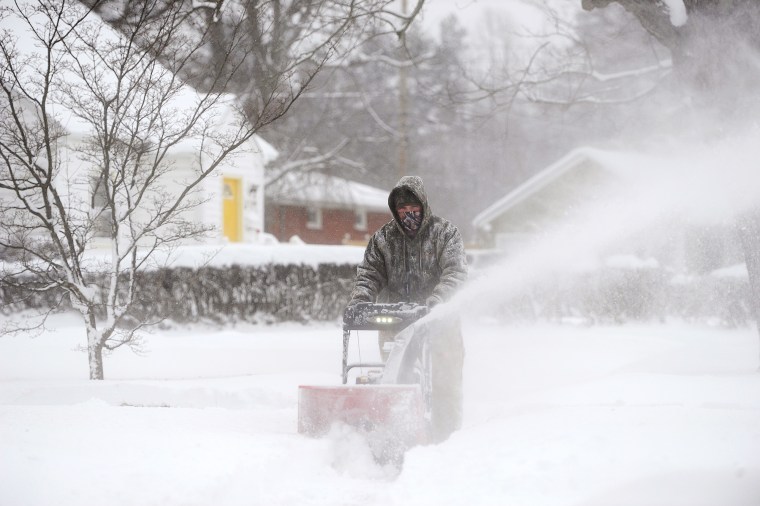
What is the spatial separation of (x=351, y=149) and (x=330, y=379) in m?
27.2

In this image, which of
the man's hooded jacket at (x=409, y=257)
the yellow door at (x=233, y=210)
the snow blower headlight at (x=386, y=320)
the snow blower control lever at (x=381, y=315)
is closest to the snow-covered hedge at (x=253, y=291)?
the yellow door at (x=233, y=210)

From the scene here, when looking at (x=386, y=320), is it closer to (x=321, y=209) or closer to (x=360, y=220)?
(x=321, y=209)

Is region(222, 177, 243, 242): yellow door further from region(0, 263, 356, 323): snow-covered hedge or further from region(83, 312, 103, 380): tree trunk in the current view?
region(83, 312, 103, 380): tree trunk

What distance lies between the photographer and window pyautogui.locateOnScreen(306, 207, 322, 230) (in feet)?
125

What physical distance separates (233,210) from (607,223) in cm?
1290

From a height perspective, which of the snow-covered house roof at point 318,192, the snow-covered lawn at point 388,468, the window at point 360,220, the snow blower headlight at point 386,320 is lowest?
the snow-covered lawn at point 388,468

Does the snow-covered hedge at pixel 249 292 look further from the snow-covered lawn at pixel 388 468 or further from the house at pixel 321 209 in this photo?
the house at pixel 321 209

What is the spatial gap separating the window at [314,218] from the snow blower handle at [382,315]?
1277 inches

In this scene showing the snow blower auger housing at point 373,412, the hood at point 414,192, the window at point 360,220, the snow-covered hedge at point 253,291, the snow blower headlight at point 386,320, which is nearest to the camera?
the snow blower auger housing at point 373,412

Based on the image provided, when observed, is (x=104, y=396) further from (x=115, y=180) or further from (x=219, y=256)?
(x=219, y=256)

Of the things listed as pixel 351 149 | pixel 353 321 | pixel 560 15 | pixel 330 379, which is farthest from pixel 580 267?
pixel 351 149

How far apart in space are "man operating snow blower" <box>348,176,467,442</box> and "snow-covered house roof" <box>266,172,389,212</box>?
24.7m

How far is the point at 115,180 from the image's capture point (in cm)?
758

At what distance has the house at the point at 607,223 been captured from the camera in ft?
54.2
